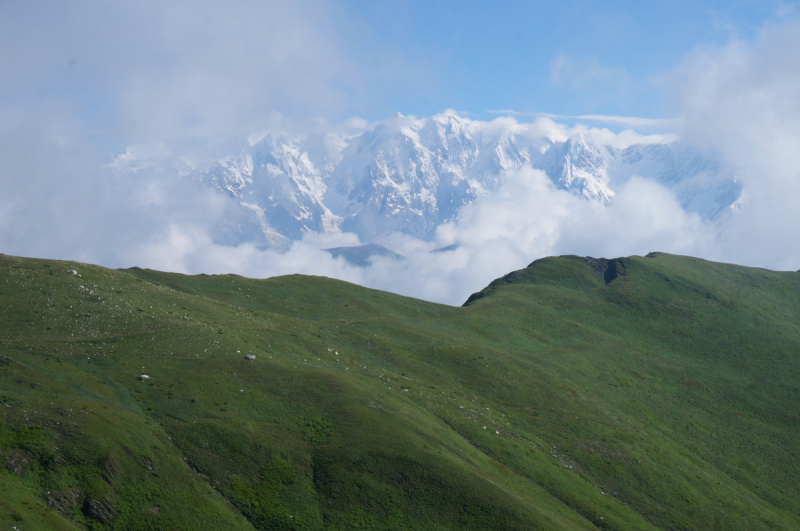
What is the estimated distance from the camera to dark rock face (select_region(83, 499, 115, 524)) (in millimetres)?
33359

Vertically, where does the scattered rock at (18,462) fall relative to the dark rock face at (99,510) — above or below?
above

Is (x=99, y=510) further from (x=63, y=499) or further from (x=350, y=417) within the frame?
(x=350, y=417)

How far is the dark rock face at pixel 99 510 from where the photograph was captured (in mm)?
33359

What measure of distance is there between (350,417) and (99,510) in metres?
23.6

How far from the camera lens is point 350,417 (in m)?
52.4

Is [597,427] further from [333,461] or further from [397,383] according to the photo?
[333,461]

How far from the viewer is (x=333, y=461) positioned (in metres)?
46.3

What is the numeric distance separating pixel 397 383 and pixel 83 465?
39550mm

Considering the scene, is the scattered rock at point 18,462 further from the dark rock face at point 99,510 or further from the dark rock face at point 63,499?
the dark rock face at point 99,510

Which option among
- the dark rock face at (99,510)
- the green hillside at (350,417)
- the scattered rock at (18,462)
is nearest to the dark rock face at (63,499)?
the green hillside at (350,417)

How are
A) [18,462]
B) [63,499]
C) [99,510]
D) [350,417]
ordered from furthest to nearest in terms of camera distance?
[350,417] → [99,510] → [18,462] → [63,499]

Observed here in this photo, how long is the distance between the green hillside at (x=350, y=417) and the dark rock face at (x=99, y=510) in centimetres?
13

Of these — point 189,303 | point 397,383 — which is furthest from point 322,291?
point 397,383

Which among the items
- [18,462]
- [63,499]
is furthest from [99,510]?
[18,462]
